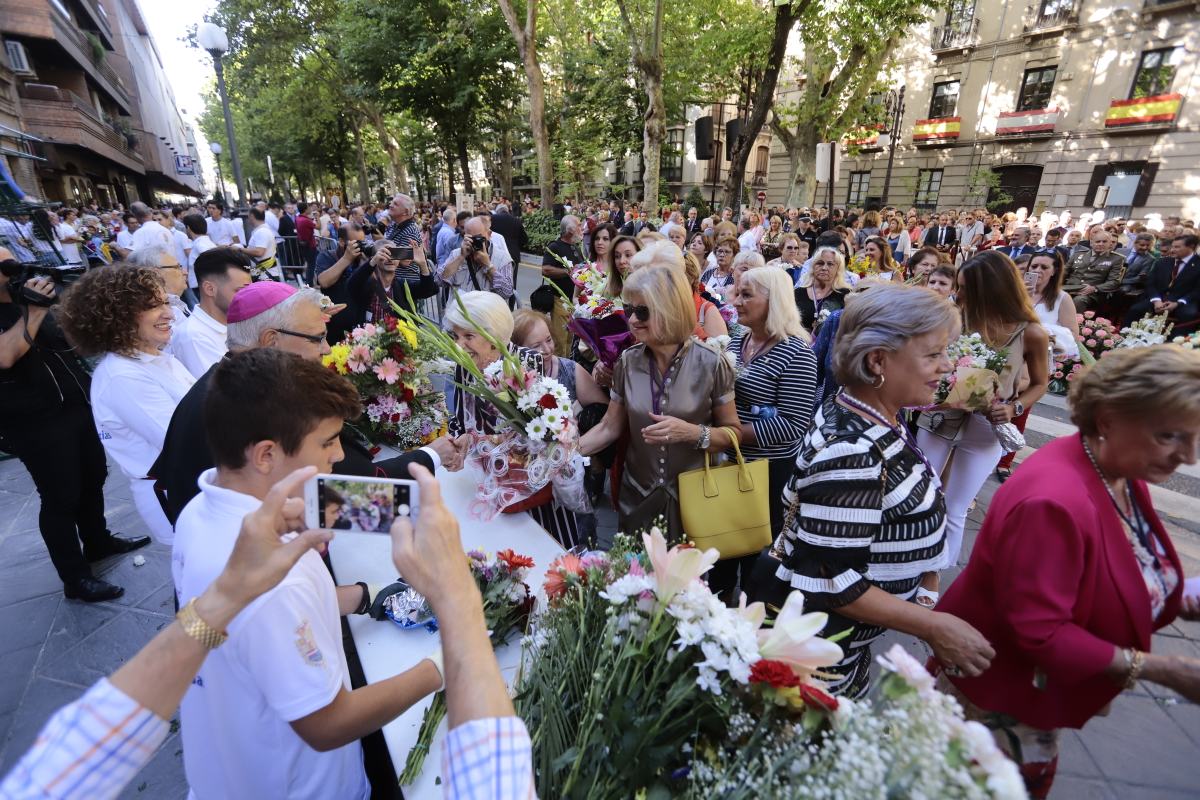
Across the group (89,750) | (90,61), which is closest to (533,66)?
(89,750)

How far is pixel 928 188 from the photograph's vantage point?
25.6m

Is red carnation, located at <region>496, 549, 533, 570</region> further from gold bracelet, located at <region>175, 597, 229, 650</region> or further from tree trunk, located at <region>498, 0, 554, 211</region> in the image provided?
tree trunk, located at <region>498, 0, 554, 211</region>

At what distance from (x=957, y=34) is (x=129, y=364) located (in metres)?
30.9

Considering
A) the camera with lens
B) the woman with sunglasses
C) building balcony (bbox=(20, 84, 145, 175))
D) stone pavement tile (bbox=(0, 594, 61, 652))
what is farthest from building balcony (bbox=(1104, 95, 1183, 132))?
building balcony (bbox=(20, 84, 145, 175))

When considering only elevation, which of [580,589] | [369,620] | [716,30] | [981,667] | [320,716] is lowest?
[369,620]

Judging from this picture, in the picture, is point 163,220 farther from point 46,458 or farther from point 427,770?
point 427,770

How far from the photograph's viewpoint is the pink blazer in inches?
53.9

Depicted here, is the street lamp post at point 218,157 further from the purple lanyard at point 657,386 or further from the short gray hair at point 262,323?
the purple lanyard at point 657,386

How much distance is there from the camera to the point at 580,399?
299 cm

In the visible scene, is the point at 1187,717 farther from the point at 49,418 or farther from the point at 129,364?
the point at 49,418

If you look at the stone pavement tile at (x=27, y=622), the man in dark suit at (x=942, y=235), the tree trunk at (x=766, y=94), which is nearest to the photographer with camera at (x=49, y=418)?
the stone pavement tile at (x=27, y=622)

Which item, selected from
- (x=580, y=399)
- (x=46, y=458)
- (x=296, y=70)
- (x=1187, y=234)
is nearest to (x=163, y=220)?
(x=46, y=458)

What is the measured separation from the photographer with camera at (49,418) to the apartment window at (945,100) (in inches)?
1215

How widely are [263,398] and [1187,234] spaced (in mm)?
10984
